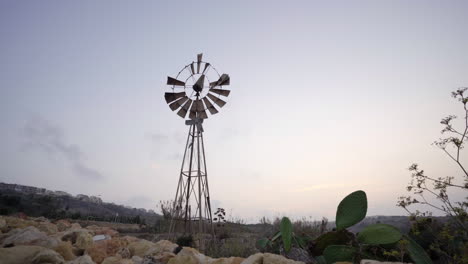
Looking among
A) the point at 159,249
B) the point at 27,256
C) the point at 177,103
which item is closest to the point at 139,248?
the point at 159,249

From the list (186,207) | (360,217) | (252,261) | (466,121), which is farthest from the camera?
(186,207)

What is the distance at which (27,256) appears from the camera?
227 cm

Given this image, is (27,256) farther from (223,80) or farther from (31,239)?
(223,80)

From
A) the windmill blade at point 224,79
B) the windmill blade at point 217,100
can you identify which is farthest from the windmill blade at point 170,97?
the windmill blade at point 224,79

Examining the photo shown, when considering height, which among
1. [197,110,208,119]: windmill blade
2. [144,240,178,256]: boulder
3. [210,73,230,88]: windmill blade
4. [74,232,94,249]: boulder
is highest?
[210,73,230,88]: windmill blade

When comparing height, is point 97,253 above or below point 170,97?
below

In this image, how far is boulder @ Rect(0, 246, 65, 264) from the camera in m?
2.17

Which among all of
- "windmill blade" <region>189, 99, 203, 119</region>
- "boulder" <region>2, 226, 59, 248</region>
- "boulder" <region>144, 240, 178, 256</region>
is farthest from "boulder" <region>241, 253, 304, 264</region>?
"windmill blade" <region>189, 99, 203, 119</region>

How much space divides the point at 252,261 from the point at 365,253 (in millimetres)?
1320

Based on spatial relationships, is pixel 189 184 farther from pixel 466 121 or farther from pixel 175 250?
pixel 466 121

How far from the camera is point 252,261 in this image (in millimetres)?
2176

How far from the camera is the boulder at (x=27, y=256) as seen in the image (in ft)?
7.12

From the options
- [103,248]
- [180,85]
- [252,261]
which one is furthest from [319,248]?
[180,85]

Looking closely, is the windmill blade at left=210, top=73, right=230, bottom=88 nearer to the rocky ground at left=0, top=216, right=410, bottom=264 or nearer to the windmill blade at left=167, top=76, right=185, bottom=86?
the windmill blade at left=167, top=76, right=185, bottom=86
